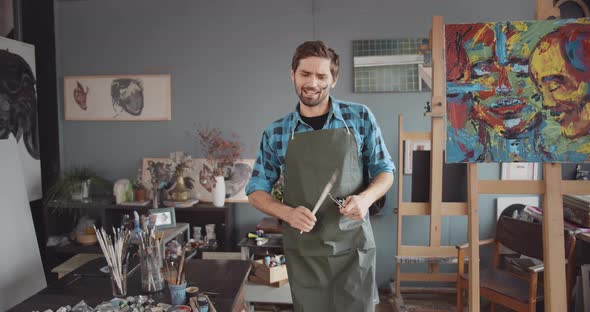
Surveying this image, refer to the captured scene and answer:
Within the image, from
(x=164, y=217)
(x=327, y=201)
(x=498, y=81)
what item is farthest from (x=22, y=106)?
(x=498, y=81)

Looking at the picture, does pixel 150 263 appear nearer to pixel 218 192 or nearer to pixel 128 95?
pixel 218 192

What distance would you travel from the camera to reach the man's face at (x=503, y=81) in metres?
1.82

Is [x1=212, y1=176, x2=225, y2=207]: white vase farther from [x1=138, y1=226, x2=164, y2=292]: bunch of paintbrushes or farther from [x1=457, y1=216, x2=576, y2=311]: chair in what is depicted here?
[x1=457, y1=216, x2=576, y2=311]: chair

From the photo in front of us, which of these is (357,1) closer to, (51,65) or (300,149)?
(300,149)

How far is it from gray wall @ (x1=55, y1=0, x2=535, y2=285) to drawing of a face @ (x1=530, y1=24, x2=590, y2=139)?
1634 millimetres

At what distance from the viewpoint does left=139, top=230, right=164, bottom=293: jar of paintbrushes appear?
5.19 feet

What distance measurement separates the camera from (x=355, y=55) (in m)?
3.41

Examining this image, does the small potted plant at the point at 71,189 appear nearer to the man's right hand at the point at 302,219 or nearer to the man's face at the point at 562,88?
the man's right hand at the point at 302,219

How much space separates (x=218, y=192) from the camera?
10.8ft

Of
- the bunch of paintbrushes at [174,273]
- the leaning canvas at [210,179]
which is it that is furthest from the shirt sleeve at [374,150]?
the leaning canvas at [210,179]

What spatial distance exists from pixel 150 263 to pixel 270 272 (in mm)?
1371

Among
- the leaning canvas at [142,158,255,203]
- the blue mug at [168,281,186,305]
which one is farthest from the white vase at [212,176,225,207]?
the blue mug at [168,281,186,305]

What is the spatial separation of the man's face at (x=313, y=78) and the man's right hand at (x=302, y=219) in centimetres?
43

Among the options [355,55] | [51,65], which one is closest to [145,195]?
[51,65]
